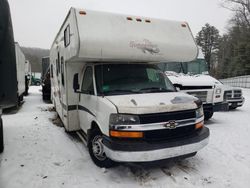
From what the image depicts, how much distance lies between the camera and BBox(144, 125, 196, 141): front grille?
358 cm

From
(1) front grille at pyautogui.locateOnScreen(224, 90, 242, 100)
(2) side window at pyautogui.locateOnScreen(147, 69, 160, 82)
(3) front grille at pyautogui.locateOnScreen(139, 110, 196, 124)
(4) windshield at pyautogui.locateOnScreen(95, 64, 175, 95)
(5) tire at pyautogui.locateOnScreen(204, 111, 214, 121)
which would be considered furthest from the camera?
(1) front grille at pyautogui.locateOnScreen(224, 90, 242, 100)

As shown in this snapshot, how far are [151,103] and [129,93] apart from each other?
66 cm

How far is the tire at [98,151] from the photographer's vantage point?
411 cm

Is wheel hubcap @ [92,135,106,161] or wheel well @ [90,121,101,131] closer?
wheel hubcap @ [92,135,106,161]

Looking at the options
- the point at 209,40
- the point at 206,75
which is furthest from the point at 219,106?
the point at 209,40

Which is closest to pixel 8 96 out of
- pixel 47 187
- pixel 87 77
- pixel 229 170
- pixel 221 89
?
pixel 47 187

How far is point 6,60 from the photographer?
2922mm

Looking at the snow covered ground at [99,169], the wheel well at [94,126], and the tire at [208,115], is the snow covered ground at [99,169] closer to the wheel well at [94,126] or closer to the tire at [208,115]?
the wheel well at [94,126]

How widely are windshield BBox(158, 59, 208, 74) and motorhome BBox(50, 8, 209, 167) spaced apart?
4.01 meters

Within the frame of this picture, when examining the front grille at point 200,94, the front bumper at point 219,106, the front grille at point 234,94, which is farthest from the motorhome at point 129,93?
the front grille at point 234,94

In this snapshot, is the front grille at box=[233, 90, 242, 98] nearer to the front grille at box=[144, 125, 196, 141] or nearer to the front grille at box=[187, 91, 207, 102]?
the front grille at box=[187, 91, 207, 102]

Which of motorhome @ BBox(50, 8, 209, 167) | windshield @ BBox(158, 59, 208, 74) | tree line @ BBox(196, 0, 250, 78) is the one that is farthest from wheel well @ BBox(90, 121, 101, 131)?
tree line @ BBox(196, 0, 250, 78)

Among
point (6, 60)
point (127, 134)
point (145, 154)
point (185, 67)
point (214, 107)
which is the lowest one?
point (145, 154)

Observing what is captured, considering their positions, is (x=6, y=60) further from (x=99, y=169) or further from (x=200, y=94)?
(x=200, y=94)
